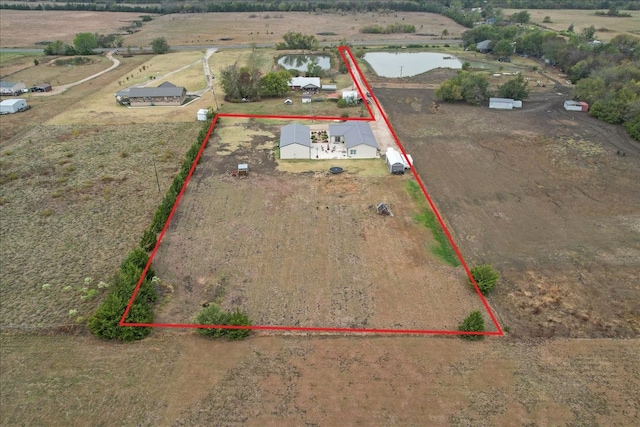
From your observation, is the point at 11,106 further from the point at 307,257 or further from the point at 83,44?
the point at 307,257

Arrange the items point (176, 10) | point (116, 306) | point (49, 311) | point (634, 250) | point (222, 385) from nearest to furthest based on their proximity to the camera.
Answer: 1. point (222, 385)
2. point (116, 306)
3. point (49, 311)
4. point (634, 250)
5. point (176, 10)

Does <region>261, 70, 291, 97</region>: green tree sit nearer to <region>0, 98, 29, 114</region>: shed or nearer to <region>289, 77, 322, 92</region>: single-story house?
<region>289, 77, 322, 92</region>: single-story house

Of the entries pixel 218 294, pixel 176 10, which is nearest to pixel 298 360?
pixel 218 294

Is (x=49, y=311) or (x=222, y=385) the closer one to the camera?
(x=222, y=385)

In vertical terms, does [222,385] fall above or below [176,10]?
below

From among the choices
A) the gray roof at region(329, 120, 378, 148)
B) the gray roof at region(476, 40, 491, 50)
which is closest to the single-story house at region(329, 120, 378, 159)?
the gray roof at region(329, 120, 378, 148)

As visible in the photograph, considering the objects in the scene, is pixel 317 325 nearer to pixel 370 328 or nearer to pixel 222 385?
pixel 370 328

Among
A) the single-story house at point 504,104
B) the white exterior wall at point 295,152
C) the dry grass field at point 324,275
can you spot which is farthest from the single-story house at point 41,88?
the single-story house at point 504,104
